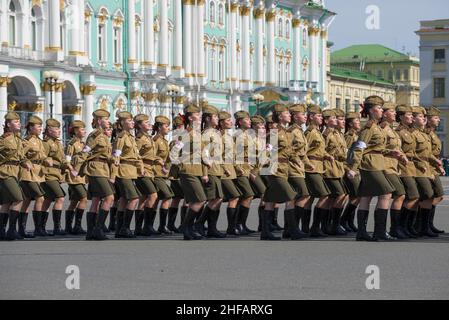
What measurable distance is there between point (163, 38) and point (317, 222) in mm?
38661

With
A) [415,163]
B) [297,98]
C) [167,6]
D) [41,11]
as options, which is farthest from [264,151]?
[297,98]

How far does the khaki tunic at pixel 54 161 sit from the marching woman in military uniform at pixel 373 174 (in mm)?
4668

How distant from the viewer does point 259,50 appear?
67375 mm

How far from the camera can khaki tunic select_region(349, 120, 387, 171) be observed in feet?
51.9

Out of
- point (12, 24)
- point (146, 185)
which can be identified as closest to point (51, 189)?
point (146, 185)

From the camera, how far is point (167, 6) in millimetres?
56375

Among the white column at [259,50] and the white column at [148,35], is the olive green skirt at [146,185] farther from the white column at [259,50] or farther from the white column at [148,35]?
the white column at [259,50]

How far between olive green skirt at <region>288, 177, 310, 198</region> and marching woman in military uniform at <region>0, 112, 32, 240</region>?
3.67m

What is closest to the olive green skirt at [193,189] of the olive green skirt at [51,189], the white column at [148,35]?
the olive green skirt at [51,189]

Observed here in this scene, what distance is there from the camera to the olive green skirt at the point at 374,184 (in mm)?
15750

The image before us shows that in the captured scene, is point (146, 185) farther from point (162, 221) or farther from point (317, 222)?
point (317, 222)

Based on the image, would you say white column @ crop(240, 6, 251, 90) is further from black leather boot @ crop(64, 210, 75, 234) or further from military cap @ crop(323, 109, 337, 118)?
military cap @ crop(323, 109, 337, 118)

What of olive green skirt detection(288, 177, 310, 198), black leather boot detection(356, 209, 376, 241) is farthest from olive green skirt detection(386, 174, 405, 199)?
olive green skirt detection(288, 177, 310, 198)
